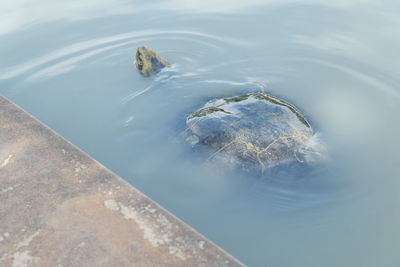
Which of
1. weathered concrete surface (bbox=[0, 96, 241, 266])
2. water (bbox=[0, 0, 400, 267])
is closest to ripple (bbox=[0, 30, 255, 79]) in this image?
water (bbox=[0, 0, 400, 267])

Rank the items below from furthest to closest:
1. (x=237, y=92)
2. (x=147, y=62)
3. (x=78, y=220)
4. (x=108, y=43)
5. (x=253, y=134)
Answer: (x=108, y=43), (x=147, y=62), (x=237, y=92), (x=253, y=134), (x=78, y=220)

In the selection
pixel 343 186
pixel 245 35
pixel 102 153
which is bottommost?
pixel 102 153

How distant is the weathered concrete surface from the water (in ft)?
1.91

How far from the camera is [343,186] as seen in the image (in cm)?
304

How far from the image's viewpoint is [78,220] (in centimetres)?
218

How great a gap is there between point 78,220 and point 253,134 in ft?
5.33

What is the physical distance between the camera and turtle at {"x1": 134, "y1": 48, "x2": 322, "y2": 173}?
3207mm

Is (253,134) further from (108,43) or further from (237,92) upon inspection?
(108,43)

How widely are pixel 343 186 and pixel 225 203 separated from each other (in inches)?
35.2

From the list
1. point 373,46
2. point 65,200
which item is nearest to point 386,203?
point 65,200

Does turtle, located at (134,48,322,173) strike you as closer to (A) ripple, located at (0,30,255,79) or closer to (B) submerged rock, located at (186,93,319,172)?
(B) submerged rock, located at (186,93,319,172)

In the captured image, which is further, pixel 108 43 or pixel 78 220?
pixel 108 43

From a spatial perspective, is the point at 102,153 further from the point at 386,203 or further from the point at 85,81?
the point at 386,203

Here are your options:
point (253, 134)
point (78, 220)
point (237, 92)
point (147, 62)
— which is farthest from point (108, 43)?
point (78, 220)
